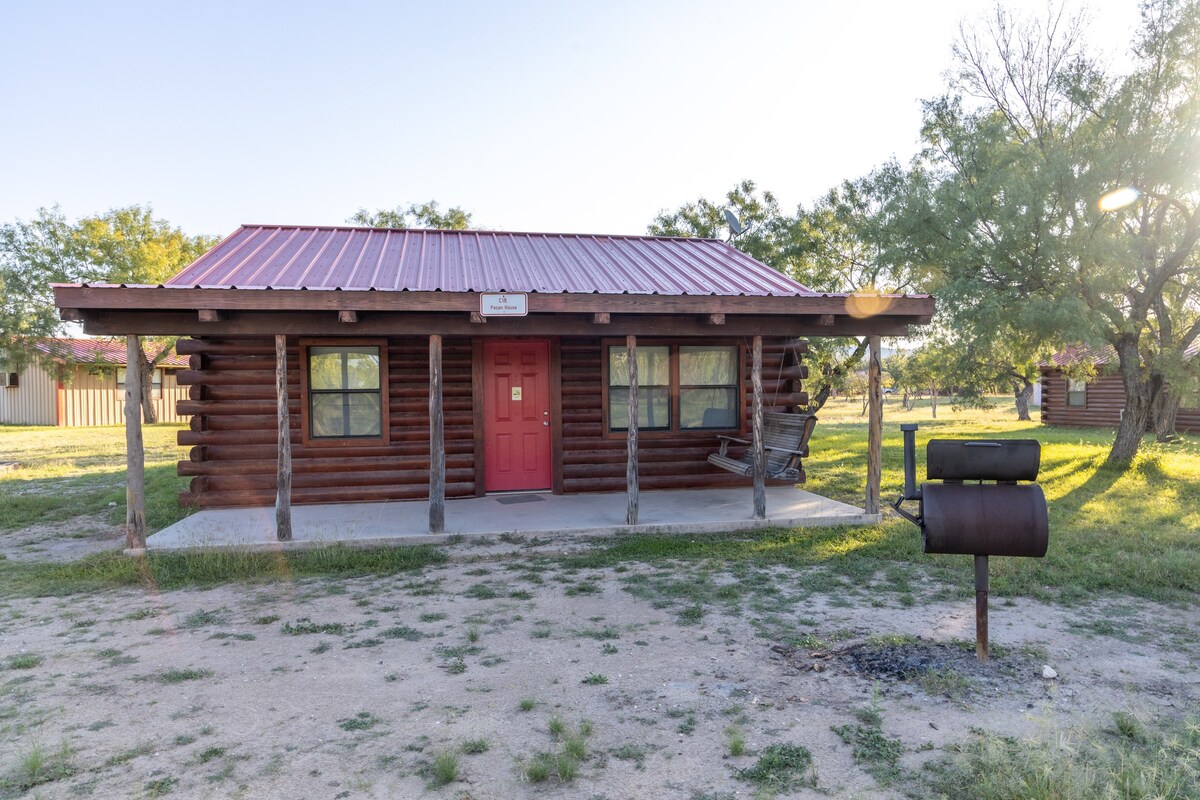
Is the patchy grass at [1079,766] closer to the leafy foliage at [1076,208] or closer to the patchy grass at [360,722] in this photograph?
the patchy grass at [360,722]

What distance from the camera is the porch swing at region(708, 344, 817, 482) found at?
8.15 metres

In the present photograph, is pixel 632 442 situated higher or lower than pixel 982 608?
higher

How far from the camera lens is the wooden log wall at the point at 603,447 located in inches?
382

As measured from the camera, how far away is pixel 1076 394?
955 inches

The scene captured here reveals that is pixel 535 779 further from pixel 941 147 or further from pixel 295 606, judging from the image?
pixel 941 147

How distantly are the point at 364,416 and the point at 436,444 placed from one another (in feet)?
8.36

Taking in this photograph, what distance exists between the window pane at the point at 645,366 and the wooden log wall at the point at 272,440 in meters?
2.23

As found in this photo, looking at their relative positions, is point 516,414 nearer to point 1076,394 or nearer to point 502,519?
point 502,519

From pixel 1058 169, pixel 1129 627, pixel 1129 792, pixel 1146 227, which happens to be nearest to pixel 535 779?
pixel 1129 792

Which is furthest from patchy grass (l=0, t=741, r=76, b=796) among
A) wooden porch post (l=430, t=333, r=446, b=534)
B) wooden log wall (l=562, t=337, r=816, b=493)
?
wooden log wall (l=562, t=337, r=816, b=493)

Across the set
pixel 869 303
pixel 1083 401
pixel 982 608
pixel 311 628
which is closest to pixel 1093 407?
pixel 1083 401

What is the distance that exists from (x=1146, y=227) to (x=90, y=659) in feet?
47.0

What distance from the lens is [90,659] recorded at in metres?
4.29

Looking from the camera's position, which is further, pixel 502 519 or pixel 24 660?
pixel 502 519
